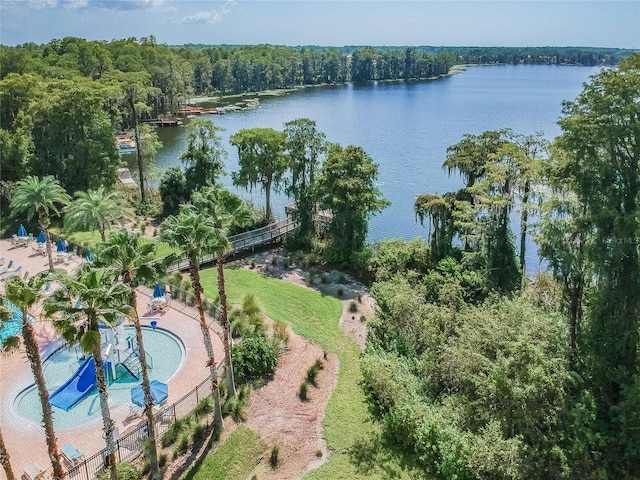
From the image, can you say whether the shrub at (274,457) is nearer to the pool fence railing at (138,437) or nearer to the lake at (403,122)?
the pool fence railing at (138,437)

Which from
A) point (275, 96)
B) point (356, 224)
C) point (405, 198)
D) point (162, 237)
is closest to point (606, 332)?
point (162, 237)

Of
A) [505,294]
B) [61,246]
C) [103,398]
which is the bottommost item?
[505,294]

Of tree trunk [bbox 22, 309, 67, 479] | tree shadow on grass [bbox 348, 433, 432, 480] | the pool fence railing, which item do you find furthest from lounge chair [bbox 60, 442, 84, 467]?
tree shadow on grass [bbox 348, 433, 432, 480]

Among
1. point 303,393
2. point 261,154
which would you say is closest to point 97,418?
point 303,393

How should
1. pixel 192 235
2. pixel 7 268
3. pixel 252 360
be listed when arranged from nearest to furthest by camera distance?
pixel 192 235, pixel 252 360, pixel 7 268

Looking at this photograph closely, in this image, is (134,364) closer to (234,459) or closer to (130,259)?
(234,459)

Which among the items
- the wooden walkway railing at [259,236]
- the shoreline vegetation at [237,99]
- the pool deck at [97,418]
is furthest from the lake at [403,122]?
the pool deck at [97,418]

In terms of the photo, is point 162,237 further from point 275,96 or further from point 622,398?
point 275,96
